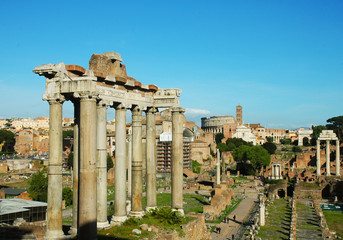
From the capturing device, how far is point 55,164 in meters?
14.4

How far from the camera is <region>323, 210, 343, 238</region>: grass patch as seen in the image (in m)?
35.5

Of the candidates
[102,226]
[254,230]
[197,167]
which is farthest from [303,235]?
[197,167]

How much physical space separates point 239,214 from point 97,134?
104ft

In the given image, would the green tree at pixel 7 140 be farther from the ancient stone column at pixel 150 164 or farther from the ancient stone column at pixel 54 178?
the ancient stone column at pixel 54 178

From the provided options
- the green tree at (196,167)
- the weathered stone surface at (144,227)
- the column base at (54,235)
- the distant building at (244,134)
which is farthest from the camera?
the distant building at (244,134)

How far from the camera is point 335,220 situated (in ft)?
131

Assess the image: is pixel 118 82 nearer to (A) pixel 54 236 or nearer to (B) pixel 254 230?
(A) pixel 54 236

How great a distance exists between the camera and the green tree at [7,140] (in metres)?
119

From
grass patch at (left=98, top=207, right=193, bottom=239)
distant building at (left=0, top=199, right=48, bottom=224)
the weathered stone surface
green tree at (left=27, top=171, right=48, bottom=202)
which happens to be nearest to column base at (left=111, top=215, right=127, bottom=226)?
grass patch at (left=98, top=207, right=193, bottom=239)

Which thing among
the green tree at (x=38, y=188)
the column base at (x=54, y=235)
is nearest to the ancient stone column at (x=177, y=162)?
the column base at (x=54, y=235)

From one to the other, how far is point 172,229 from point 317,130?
138 m

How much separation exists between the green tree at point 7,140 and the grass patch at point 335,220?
97169 millimetres

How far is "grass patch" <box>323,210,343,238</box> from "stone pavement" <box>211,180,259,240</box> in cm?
794

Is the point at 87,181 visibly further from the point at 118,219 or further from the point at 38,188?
the point at 38,188
